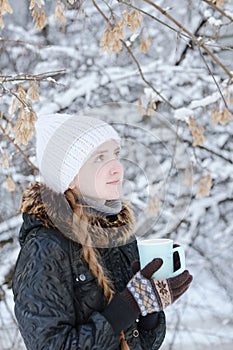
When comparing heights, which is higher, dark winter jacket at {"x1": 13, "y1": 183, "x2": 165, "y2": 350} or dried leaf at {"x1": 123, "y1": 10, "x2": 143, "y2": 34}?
dried leaf at {"x1": 123, "y1": 10, "x2": 143, "y2": 34}

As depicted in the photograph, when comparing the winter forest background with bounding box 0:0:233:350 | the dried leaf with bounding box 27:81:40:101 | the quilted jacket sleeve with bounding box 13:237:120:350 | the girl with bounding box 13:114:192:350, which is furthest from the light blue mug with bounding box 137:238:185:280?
the winter forest background with bounding box 0:0:233:350

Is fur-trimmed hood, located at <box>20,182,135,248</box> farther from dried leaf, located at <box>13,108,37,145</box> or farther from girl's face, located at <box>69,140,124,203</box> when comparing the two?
dried leaf, located at <box>13,108,37,145</box>

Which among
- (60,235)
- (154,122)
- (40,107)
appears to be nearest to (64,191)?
(60,235)

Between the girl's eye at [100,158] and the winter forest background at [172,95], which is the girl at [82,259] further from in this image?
the winter forest background at [172,95]

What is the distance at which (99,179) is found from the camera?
51.1 inches

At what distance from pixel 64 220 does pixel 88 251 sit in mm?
77

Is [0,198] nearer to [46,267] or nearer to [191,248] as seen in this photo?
[191,248]

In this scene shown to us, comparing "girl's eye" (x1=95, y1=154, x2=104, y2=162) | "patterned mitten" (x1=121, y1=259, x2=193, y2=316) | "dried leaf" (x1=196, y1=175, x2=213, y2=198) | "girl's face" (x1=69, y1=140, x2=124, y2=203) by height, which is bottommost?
"dried leaf" (x1=196, y1=175, x2=213, y2=198)

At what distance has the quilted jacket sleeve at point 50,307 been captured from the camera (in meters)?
1.18

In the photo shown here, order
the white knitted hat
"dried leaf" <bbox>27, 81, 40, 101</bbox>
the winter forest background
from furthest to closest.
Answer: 1. the winter forest background
2. "dried leaf" <bbox>27, 81, 40, 101</bbox>
3. the white knitted hat

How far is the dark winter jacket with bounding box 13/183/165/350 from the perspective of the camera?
119 cm

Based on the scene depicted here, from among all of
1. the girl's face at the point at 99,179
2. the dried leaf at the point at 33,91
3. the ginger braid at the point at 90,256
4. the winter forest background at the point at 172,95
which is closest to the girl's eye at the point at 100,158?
the girl's face at the point at 99,179

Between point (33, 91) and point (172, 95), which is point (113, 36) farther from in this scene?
point (172, 95)

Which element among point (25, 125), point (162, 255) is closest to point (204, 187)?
point (25, 125)
